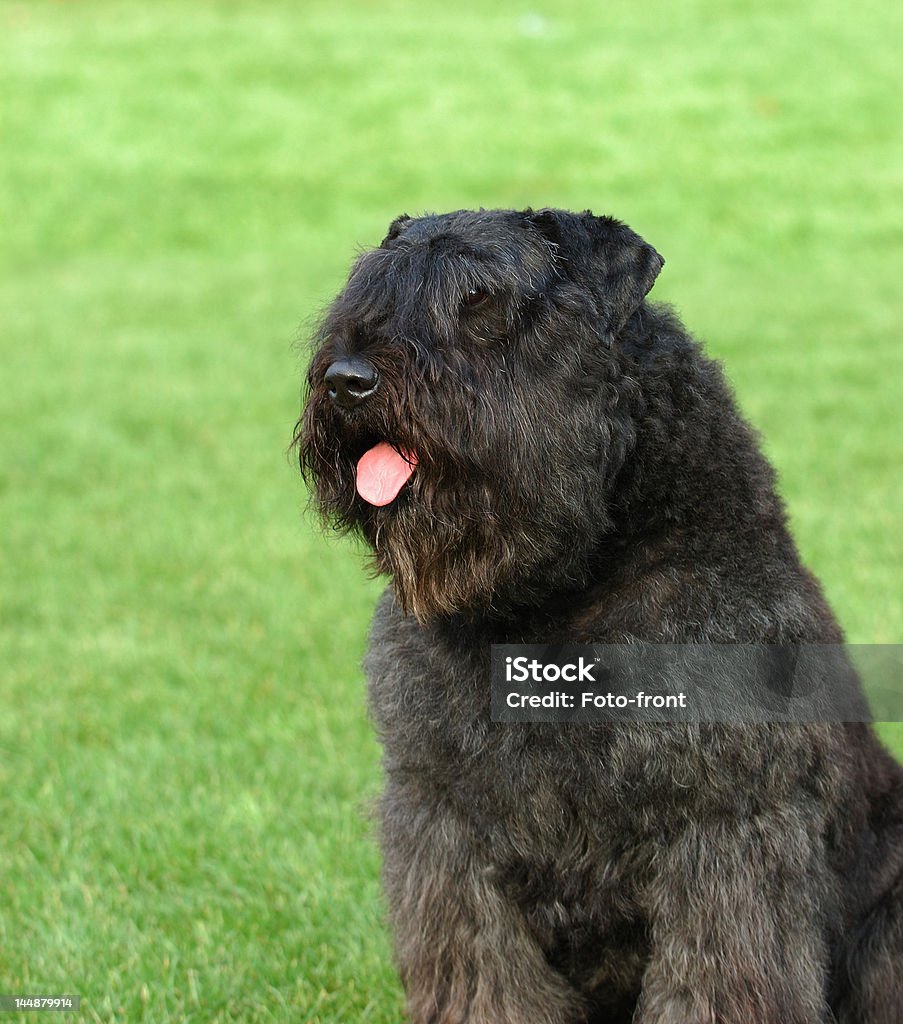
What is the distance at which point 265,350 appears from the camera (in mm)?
14250

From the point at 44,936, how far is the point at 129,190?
17.4 meters

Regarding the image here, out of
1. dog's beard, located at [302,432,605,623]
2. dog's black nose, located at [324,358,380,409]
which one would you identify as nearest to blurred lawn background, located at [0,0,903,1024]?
dog's beard, located at [302,432,605,623]

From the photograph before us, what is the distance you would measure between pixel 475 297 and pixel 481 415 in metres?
0.31

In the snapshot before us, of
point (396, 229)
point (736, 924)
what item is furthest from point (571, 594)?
point (396, 229)

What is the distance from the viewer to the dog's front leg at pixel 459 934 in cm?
362

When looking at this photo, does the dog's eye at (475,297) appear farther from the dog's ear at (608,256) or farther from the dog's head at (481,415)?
the dog's ear at (608,256)

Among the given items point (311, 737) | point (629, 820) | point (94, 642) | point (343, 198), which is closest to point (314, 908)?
point (311, 737)

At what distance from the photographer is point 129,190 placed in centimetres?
2047

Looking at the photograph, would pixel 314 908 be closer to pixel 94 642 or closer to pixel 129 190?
pixel 94 642

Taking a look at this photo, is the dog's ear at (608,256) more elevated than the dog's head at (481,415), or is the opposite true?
the dog's ear at (608,256)

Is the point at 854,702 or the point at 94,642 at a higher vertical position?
the point at 94,642

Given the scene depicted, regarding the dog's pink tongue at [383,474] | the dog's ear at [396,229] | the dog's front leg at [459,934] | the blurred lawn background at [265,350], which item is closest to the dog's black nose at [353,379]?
the dog's pink tongue at [383,474]

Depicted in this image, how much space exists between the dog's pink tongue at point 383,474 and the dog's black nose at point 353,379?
174 mm

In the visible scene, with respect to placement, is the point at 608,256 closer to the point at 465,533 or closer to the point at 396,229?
the point at 396,229
